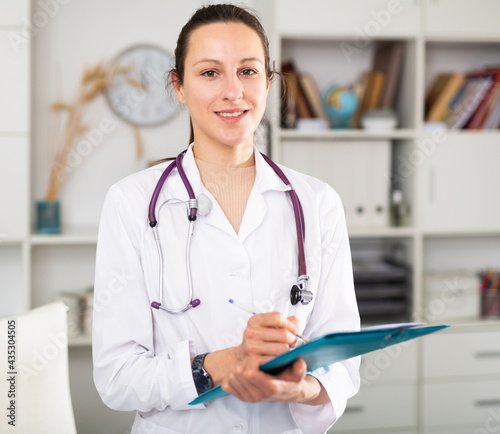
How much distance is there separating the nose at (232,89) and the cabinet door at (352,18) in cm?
146

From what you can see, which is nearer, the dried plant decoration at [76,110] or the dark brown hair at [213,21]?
the dark brown hair at [213,21]

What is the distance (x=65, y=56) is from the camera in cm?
271

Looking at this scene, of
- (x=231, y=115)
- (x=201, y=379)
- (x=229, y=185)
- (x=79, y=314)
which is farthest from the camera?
(x=79, y=314)

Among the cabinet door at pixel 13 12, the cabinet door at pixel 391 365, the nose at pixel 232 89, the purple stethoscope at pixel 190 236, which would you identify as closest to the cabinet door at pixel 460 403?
the cabinet door at pixel 391 365

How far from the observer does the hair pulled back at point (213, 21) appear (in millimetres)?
1223

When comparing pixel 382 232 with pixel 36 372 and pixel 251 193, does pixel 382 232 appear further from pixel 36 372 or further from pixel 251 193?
pixel 36 372

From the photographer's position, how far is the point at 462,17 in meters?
2.63

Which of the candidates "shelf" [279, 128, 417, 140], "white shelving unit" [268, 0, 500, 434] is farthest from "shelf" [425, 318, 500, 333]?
"shelf" [279, 128, 417, 140]

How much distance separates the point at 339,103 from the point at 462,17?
0.67 meters

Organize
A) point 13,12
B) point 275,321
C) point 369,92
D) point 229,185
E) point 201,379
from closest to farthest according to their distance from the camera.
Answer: point 275,321, point 201,379, point 229,185, point 13,12, point 369,92

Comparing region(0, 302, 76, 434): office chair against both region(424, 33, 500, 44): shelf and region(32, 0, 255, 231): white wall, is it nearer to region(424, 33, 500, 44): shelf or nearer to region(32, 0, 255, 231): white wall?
region(32, 0, 255, 231): white wall

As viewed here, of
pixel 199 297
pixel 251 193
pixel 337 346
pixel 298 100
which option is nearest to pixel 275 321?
pixel 337 346

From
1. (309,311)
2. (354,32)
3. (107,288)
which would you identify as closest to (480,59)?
(354,32)

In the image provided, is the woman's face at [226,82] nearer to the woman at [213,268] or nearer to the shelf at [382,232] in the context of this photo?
the woman at [213,268]
